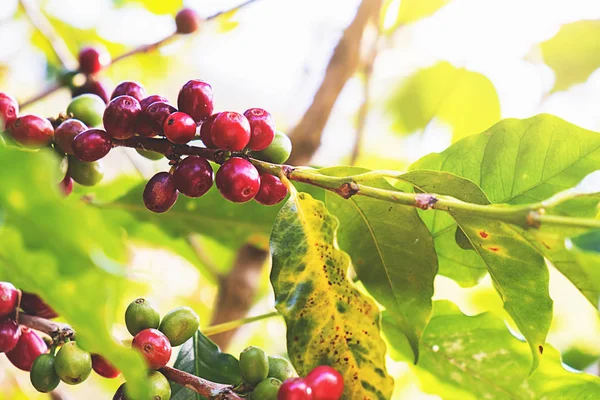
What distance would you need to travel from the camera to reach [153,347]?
25.3 inches

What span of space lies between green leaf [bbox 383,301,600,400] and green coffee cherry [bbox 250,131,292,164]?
329 mm

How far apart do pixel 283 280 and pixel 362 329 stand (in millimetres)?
101

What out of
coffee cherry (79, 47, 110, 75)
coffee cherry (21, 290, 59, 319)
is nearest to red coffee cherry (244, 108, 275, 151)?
coffee cherry (21, 290, 59, 319)

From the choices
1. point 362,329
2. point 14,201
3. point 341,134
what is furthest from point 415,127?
point 14,201

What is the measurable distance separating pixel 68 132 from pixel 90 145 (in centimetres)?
6

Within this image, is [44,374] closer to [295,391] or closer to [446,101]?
[295,391]

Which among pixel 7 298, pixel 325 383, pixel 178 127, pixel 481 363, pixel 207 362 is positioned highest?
pixel 178 127

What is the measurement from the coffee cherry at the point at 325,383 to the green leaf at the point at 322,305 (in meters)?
0.03

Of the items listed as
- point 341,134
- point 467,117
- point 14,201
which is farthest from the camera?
point 341,134

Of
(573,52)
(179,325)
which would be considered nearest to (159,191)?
(179,325)

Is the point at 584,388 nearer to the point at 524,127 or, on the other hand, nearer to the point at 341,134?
the point at 524,127

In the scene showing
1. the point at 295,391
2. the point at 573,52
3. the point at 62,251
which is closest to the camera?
the point at 62,251

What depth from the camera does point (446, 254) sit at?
2.98 feet

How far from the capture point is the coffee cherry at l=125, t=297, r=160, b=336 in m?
0.70
